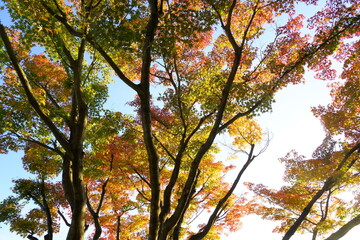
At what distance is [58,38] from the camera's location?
801 cm

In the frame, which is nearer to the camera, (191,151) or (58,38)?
(58,38)

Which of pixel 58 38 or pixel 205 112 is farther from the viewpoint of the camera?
pixel 205 112

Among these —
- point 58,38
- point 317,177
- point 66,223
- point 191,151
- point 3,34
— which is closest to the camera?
point 3,34

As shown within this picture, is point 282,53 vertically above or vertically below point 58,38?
below

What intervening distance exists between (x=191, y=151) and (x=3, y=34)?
6820 mm

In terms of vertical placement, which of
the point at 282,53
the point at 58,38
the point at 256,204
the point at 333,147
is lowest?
the point at 256,204

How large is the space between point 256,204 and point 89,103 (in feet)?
30.8

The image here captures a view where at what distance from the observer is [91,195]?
1478 centimetres

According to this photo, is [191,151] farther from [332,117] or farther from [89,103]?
[332,117]

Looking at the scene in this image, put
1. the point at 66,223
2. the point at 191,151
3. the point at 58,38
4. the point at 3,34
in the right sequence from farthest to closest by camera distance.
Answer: the point at 66,223 < the point at 191,151 < the point at 58,38 < the point at 3,34

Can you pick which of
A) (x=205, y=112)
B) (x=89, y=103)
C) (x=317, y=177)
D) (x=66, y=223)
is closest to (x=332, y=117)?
(x=317, y=177)

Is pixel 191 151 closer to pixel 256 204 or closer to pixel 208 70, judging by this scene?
pixel 208 70

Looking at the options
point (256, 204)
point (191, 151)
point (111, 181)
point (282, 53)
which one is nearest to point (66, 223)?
point (111, 181)

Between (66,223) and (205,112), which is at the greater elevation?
(205,112)
